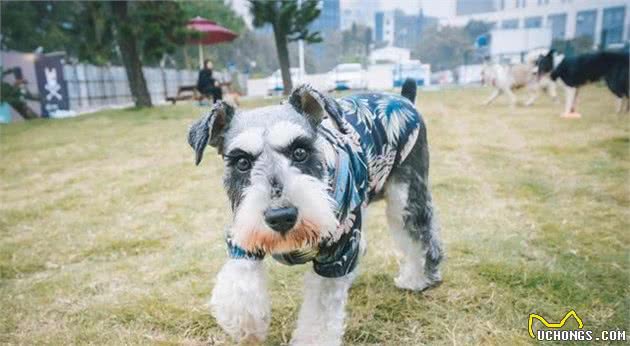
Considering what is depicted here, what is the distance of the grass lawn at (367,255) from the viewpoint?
2.84 metres

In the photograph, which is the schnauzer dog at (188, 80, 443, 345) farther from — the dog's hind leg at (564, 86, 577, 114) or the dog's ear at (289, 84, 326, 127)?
the dog's hind leg at (564, 86, 577, 114)

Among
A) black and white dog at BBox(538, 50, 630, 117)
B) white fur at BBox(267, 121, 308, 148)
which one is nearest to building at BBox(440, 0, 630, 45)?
black and white dog at BBox(538, 50, 630, 117)

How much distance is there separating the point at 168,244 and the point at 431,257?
2.53 metres

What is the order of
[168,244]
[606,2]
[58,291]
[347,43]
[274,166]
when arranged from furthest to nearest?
[347,43] < [606,2] < [168,244] < [58,291] < [274,166]

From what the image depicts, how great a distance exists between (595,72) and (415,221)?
1138cm

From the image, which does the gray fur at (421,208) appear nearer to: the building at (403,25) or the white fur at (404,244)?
the white fur at (404,244)

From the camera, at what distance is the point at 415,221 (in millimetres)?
3121

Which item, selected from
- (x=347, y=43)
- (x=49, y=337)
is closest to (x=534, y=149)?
(x=49, y=337)

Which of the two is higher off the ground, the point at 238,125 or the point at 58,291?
the point at 238,125

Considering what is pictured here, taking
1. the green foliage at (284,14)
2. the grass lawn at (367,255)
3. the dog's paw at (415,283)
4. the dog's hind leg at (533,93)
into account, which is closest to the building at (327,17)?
the green foliage at (284,14)

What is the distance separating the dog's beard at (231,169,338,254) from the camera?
6.35 feet

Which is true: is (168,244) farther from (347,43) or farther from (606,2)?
(347,43)

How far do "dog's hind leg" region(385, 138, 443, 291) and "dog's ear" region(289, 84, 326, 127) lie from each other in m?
0.92

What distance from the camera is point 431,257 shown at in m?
3.16
